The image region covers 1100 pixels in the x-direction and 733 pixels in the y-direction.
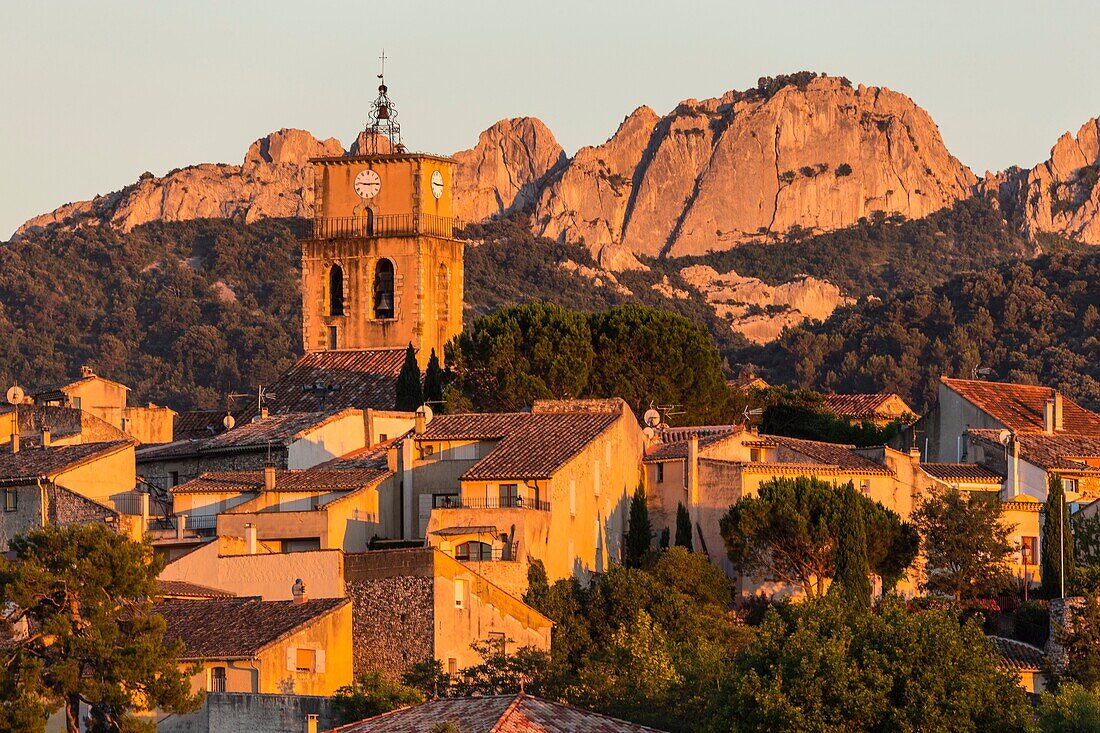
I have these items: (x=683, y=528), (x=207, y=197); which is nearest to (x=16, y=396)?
(x=683, y=528)

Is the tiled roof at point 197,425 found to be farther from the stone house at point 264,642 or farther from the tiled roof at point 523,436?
the stone house at point 264,642

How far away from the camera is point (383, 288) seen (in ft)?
268

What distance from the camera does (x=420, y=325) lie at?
8038 centimetres

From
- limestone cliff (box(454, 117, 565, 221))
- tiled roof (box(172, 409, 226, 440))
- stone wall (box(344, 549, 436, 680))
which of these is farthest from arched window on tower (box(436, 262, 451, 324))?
limestone cliff (box(454, 117, 565, 221))

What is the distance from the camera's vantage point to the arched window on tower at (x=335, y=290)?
8175 cm

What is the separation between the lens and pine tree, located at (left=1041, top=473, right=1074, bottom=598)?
60.0 meters

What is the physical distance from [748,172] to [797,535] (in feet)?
402

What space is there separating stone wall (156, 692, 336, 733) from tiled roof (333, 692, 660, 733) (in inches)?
100

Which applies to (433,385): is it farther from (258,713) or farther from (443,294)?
(258,713)

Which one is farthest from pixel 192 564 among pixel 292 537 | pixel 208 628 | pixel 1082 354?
pixel 1082 354

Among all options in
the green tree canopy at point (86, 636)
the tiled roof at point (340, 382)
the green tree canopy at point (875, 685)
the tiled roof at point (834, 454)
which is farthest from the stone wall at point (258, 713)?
the tiled roof at point (340, 382)

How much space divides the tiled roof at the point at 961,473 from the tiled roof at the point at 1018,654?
9.65m

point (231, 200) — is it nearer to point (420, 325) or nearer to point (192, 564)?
point (420, 325)

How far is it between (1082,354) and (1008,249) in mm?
64799
